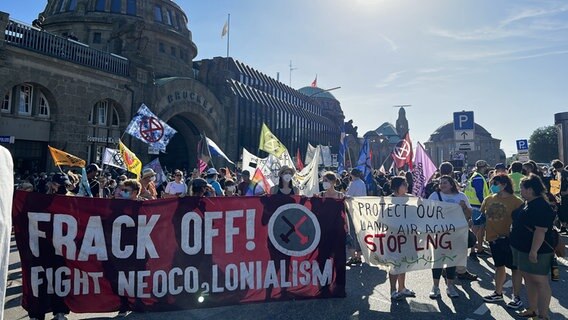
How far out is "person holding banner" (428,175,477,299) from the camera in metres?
5.63

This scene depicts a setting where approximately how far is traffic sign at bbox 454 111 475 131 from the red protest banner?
7384 mm

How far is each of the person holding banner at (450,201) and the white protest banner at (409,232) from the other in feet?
0.40

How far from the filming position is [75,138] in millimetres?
19438

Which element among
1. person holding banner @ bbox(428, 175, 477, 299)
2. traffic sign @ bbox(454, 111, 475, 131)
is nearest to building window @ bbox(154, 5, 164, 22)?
traffic sign @ bbox(454, 111, 475, 131)

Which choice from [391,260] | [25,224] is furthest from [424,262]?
[25,224]

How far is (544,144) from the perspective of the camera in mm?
70250

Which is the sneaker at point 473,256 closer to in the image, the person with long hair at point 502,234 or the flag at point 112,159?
the person with long hair at point 502,234

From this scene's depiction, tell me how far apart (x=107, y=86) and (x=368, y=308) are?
20668mm

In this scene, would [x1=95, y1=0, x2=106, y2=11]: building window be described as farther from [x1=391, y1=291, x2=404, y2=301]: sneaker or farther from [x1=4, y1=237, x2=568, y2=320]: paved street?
[x1=391, y1=291, x2=404, y2=301]: sneaker

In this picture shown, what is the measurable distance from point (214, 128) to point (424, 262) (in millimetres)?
26704

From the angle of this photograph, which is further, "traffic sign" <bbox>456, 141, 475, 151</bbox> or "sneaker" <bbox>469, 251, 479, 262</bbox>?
"traffic sign" <bbox>456, 141, 475, 151</bbox>

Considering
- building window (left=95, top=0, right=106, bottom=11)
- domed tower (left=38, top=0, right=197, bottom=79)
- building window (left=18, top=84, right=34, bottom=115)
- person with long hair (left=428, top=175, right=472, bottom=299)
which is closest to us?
person with long hair (left=428, top=175, right=472, bottom=299)

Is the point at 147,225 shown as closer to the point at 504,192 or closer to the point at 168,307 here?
the point at 168,307

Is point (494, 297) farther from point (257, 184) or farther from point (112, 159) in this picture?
point (112, 159)
